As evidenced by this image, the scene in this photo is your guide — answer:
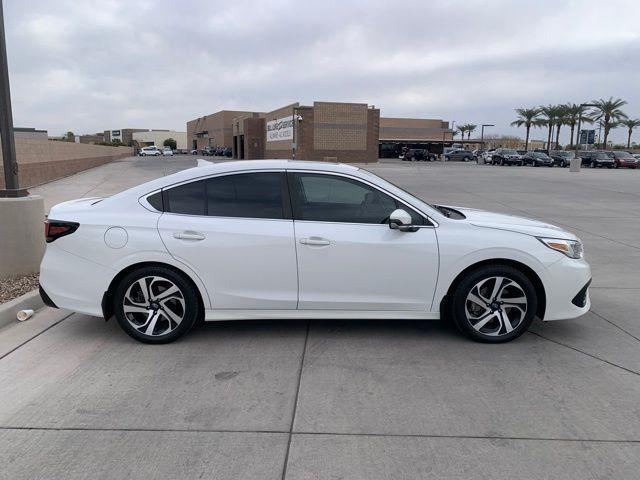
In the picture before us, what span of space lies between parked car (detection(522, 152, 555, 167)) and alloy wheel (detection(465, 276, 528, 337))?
54.6 m

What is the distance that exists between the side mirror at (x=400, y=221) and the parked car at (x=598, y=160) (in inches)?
2133

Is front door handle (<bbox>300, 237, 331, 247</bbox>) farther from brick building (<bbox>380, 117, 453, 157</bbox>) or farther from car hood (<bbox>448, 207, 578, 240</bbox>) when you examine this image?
brick building (<bbox>380, 117, 453, 157</bbox>)

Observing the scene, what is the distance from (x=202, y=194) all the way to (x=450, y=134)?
92.0 meters

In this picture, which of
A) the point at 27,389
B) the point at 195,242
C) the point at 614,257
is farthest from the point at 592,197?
the point at 27,389

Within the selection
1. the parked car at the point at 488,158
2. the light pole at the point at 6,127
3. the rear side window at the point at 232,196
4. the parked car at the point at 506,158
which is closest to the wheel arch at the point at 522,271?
the rear side window at the point at 232,196

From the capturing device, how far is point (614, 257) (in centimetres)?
866

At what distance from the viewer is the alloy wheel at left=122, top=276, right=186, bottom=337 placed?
4668 mm

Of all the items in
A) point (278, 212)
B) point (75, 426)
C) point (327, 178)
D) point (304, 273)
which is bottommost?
point (75, 426)

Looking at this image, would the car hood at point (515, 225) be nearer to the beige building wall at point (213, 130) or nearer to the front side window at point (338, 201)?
the front side window at point (338, 201)

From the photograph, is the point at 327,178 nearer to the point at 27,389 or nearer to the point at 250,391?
the point at 250,391

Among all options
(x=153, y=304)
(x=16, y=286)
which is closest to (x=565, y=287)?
(x=153, y=304)

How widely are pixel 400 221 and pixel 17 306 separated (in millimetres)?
3996

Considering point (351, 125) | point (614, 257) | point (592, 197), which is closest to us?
point (614, 257)

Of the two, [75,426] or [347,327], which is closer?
[75,426]
